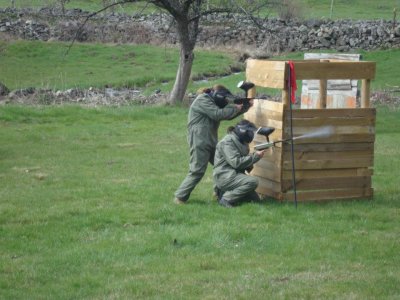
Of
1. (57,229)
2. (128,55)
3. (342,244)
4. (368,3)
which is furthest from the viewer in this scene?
(368,3)

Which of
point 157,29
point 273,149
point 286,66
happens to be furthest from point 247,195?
point 157,29

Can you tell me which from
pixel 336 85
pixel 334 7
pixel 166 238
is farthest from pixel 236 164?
pixel 334 7

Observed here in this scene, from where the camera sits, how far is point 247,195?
1279 centimetres

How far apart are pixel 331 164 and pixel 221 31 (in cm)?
3276

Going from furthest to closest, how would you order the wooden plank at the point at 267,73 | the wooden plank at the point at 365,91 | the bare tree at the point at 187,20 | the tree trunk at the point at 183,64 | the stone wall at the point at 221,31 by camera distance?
the stone wall at the point at 221,31 → the tree trunk at the point at 183,64 → the bare tree at the point at 187,20 → the wooden plank at the point at 365,91 → the wooden plank at the point at 267,73

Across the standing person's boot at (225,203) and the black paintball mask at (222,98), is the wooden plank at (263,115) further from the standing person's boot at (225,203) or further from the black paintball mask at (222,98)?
the standing person's boot at (225,203)

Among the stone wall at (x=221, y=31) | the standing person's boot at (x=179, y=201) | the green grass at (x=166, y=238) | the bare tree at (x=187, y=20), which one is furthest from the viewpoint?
the stone wall at (x=221, y=31)

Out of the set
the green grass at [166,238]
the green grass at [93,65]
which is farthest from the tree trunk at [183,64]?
the green grass at [166,238]

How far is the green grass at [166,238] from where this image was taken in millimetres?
8719

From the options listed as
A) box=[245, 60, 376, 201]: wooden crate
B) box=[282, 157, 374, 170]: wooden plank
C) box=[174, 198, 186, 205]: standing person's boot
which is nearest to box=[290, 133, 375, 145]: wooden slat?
box=[245, 60, 376, 201]: wooden crate

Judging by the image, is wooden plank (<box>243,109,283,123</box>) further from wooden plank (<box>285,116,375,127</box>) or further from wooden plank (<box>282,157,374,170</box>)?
wooden plank (<box>282,157,374,170</box>)

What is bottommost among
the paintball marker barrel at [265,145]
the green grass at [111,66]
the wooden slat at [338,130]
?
the green grass at [111,66]

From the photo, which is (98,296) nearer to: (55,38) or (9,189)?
(9,189)

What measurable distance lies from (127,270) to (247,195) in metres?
3.81
